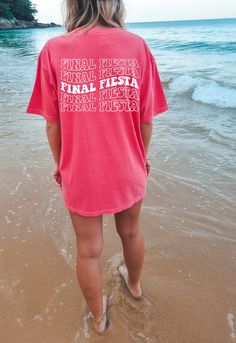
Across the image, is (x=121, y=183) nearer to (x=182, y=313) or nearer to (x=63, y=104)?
(x=63, y=104)

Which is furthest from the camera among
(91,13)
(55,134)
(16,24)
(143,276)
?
(16,24)

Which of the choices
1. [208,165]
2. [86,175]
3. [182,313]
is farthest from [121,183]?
[208,165]

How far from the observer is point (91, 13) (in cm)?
150

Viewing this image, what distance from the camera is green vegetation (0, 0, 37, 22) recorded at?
221 feet

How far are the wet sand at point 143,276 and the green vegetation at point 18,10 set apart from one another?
73.2 metres

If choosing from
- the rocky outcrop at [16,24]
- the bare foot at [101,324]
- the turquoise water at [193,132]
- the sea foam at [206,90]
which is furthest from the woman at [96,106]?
the rocky outcrop at [16,24]

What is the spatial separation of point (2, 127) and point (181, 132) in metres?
3.01

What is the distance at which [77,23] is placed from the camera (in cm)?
152

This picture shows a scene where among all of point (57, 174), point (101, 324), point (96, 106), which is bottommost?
point (101, 324)

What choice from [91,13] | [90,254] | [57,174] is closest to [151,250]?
[90,254]

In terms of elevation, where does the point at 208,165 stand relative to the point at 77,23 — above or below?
below

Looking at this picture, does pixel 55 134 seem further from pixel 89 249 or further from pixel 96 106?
pixel 89 249

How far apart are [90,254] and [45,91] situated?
87 centimetres

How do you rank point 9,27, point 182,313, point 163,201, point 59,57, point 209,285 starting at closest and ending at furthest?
point 59,57, point 182,313, point 209,285, point 163,201, point 9,27
